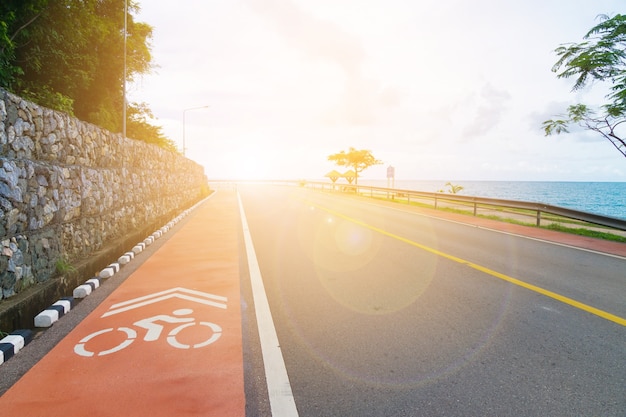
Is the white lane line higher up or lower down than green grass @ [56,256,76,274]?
lower down

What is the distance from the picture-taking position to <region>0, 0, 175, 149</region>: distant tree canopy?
1673cm

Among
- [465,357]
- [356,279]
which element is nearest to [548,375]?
[465,357]

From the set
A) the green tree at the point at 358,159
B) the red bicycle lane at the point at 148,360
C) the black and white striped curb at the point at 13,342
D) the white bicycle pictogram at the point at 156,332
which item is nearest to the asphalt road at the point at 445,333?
the red bicycle lane at the point at 148,360

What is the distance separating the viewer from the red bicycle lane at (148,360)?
2.83 metres

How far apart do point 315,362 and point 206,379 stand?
3.13ft

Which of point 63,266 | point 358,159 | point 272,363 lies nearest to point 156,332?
point 272,363

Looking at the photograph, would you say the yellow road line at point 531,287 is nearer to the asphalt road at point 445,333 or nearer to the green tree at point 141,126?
the asphalt road at point 445,333

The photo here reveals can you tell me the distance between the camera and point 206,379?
125 inches

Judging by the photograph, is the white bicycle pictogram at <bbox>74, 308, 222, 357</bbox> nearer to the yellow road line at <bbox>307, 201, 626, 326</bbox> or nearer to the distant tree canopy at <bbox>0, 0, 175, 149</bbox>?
the yellow road line at <bbox>307, 201, 626, 326</bbox>

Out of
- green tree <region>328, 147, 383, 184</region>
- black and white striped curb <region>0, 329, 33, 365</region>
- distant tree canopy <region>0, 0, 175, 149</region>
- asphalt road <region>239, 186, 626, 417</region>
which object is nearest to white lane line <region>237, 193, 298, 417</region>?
asphalt road <region>239, 186, 626, 417</region>

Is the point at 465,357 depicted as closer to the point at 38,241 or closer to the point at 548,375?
the point at 548,375

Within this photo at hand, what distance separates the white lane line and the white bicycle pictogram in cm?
54

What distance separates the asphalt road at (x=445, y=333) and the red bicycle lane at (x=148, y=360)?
0.25 metres

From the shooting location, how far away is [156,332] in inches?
165
